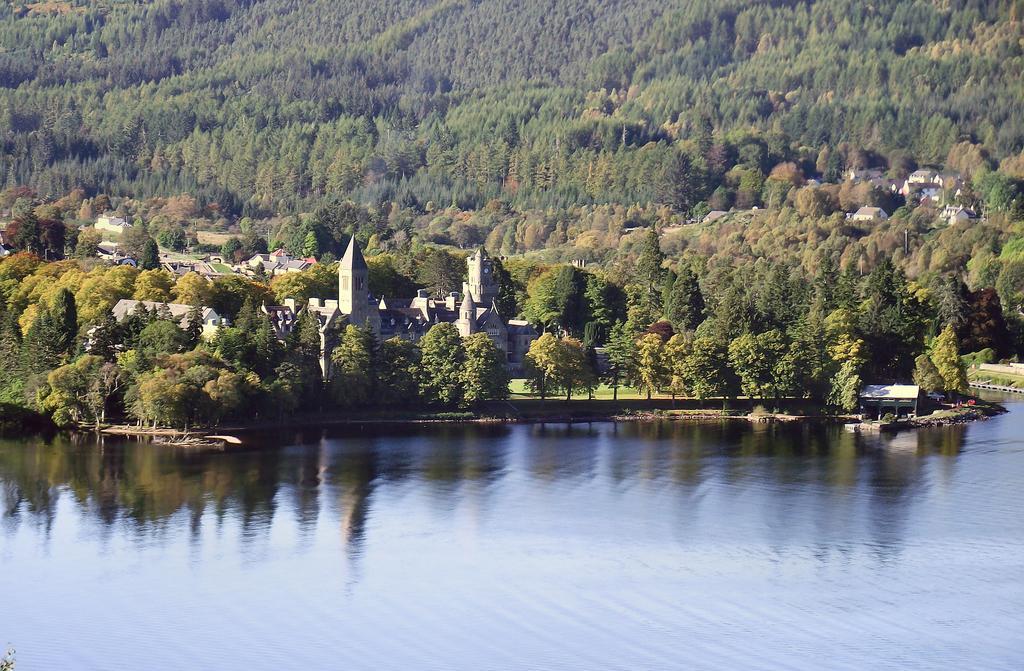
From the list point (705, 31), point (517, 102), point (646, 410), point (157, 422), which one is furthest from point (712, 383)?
point (705, 31)

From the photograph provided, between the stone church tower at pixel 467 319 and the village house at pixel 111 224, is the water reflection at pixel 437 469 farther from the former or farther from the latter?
the village house at pixel 111 224

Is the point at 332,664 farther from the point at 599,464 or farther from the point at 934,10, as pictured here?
the point at 934,10

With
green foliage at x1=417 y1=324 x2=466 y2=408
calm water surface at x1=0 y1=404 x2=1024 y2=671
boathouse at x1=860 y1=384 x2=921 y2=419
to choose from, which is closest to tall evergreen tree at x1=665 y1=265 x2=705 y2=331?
boathouse at x1=860 y1=384 x2=921 y2=419

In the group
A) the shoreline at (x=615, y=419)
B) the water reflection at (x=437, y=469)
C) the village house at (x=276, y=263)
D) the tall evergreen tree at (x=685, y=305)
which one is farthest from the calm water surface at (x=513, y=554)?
the village house at (x=276, y=263)

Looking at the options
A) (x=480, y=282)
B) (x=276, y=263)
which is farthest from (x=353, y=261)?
(x=276, y=263)

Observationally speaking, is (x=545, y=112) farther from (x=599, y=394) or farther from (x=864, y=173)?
(x=599, y=394)

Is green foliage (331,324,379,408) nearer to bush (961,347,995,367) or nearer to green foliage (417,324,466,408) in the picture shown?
green foliage (417,324,466,408)
